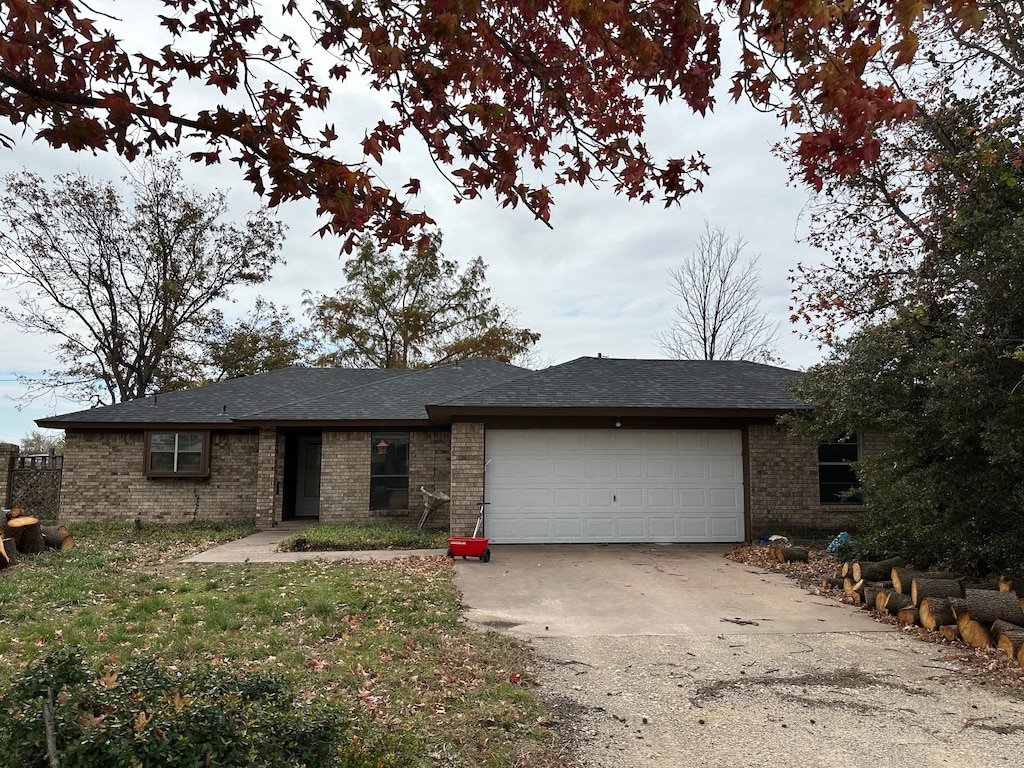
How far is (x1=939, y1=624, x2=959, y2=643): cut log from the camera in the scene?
6.10 metres

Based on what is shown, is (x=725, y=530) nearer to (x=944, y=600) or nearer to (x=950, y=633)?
(x=944, y=600)

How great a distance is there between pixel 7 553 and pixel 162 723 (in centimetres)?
935

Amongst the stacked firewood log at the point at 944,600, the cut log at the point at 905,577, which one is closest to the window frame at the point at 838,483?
the stacked firewood log at the point at 944,600

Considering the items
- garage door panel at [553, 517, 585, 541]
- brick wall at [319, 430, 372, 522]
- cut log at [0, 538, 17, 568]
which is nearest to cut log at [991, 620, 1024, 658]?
garage door panel at [553, 517, 585, 541]

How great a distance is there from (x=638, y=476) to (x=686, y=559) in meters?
2.16

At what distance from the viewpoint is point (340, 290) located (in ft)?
112

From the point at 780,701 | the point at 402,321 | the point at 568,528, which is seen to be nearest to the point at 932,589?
the point at 780,701

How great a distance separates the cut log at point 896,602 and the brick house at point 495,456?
568 cm

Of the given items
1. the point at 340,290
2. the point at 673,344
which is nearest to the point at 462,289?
the point at 340,290

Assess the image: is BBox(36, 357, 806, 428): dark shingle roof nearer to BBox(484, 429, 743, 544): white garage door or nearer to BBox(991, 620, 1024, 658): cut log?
BBox(484, 429, 743, 544): white garage door

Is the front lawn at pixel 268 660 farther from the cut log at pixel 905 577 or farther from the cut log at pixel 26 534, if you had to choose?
the cut log at pixel 905 577

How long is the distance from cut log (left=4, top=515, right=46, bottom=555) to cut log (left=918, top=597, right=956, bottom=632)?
12.3 m

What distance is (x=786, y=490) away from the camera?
12906 mm

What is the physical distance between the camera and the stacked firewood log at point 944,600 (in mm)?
5723
